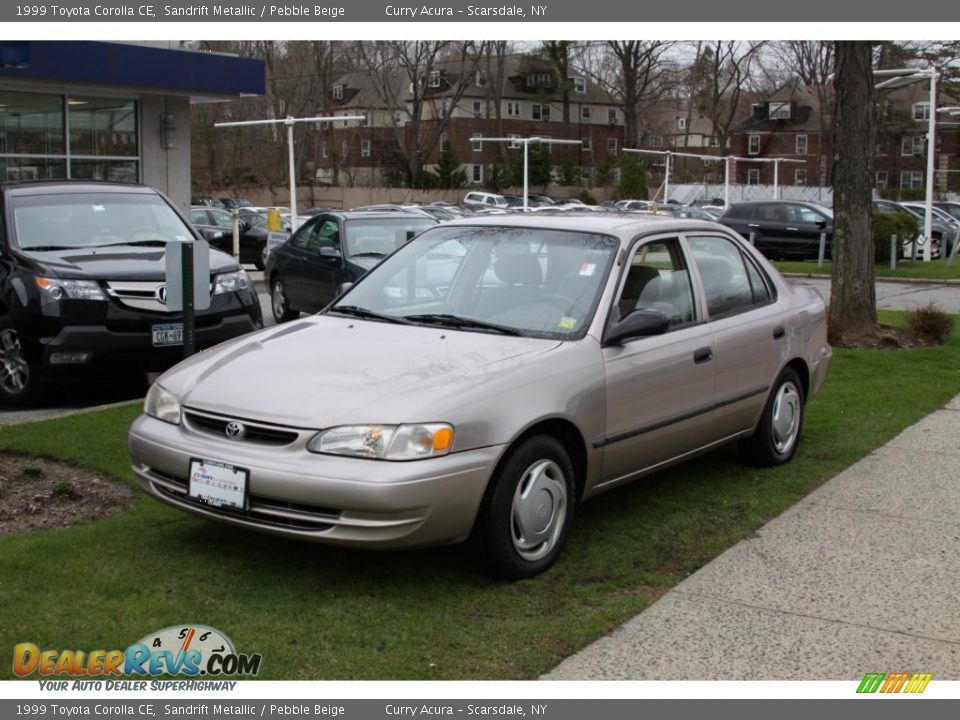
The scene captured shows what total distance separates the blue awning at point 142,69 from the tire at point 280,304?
4.38 m

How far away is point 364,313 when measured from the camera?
5.98m

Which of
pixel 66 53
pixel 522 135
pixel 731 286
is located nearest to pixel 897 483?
pixel 731 286

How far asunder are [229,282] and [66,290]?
144cm

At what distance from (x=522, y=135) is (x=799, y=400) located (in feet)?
273

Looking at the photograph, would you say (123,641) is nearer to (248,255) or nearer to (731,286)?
(731,286)

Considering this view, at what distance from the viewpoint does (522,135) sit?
8869 cm

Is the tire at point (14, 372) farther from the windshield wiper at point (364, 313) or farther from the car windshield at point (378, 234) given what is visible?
the car windshield at point (378, 234)

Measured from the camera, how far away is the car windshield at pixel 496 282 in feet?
18.4

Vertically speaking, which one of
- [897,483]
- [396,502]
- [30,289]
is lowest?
[897,483]

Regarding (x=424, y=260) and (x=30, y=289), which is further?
(x=30, y=289)

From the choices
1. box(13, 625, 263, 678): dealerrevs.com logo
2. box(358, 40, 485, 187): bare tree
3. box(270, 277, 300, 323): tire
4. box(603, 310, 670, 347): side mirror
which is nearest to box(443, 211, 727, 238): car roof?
box(603, 310, 670, 347): side mirror

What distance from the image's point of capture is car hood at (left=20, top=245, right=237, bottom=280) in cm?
887

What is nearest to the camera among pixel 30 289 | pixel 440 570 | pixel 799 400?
pixel 440 570

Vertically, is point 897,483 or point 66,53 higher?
point 66,53
